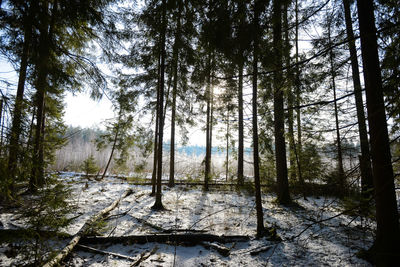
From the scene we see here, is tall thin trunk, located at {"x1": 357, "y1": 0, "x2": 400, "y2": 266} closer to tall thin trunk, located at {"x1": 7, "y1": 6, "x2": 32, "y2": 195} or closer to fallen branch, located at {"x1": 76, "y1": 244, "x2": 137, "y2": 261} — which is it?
fallen branch, located at {"x1": 76, "y1": 244, "x2": 137, "y2": 261}

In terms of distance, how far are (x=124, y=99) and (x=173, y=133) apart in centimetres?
376

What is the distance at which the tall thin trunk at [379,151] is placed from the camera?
7.61 ft

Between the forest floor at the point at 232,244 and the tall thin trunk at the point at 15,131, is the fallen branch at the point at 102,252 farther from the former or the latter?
the tall thin trunk at the point at 15,131

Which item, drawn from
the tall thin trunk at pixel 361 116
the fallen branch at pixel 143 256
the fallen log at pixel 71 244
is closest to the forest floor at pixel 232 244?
the fallen branch at pixel 143 256

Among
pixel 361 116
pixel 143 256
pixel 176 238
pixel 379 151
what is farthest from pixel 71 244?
pixel 361 116

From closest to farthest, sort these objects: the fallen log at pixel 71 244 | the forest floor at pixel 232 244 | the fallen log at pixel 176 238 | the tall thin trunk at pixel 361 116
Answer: the tall thin trunk at pixel 361 116 → the fallen log at pixel 71 244 → the forest floor at pixel 232 244 → the fallen log at pixel 176 238

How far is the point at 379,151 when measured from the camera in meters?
2.34

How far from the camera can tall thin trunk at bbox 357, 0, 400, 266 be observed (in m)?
2.32

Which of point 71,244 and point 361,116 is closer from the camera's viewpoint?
point 71,244

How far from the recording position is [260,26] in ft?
10.9

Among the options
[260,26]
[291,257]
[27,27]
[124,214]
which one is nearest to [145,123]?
[124,214]

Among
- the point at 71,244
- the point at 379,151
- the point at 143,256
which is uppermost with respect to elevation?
the point at 379,151

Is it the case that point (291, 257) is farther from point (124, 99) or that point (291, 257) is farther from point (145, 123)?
point (145, 123)

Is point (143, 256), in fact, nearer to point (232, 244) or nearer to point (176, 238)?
point (176, 238)
